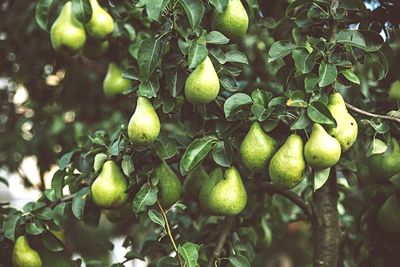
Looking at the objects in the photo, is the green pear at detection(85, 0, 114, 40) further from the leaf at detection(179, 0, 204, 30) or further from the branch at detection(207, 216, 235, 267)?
the branch at detection(207, 216, 235, 267)

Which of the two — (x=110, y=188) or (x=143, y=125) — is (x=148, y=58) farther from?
(x=110, y=188)

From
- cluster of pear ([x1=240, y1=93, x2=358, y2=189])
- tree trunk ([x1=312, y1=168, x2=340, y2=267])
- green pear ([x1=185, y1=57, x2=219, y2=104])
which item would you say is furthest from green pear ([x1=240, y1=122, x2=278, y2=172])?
tree trunk ([x1=312, y1=168, x2=340, y2=267])

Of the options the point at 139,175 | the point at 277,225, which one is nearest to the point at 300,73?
the point at 139,175

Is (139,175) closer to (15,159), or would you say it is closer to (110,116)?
(110,116)

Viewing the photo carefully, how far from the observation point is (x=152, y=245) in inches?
62.6

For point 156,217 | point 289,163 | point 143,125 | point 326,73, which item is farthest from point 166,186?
point 326,73

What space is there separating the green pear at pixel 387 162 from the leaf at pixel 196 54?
0.44 metres

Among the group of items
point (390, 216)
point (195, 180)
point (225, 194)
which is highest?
point (225, 194)

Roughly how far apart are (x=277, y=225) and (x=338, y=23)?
0.91 m

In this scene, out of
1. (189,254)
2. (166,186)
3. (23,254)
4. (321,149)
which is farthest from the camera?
(23,254)

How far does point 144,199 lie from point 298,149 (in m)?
0.32

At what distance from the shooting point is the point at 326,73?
1.10m

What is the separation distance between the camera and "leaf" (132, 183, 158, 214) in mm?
1168

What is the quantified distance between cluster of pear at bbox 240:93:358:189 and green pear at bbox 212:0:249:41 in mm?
199
